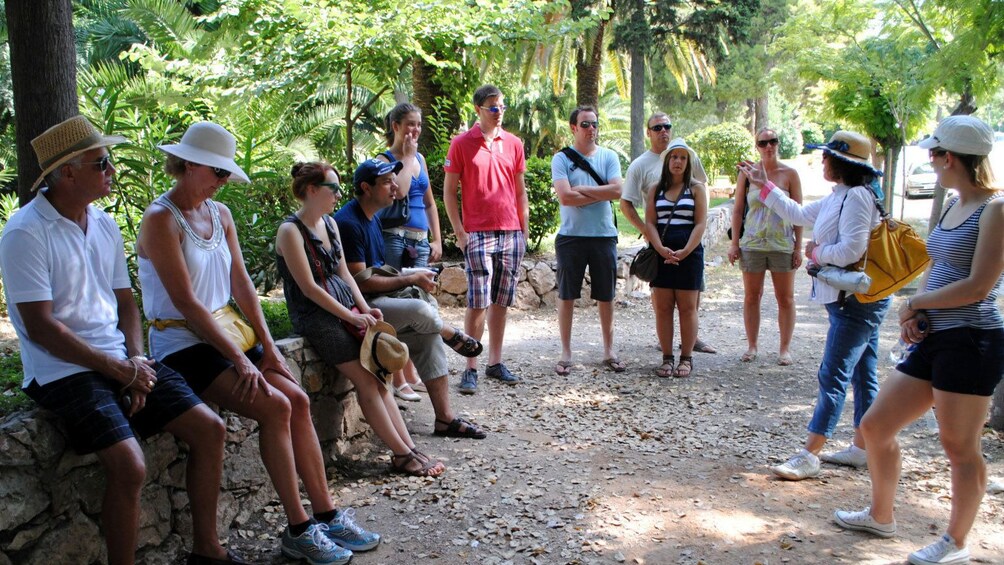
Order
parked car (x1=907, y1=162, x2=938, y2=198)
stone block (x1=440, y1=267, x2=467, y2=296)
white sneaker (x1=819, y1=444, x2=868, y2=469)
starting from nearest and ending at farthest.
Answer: white sneaker (x1=819, y1=444, x2=868, y2=469)
stone block (x1=440, y1=267, x2=467, y2=296)
parked car (x1=907, y1=162, x2=938, y2=198)

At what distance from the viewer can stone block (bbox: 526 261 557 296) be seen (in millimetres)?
9148

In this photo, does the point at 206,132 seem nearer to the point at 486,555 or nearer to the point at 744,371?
the point at 486,555

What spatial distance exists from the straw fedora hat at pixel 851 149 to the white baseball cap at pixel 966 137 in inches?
34.6

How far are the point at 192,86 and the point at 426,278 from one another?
239 inches

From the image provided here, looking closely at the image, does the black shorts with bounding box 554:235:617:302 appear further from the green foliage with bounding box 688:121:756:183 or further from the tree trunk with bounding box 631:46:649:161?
the green foliage with bounding box 688:121:756:183

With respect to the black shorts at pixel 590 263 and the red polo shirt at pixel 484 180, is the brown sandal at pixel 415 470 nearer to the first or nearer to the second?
the red polo shirt at pixel 484 180

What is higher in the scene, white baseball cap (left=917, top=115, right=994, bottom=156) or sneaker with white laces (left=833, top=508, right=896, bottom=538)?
white baseball cap (left=917, top=115, right=994, bottom=156)

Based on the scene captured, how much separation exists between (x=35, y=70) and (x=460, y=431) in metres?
3.10

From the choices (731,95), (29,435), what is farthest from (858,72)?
(731,95)

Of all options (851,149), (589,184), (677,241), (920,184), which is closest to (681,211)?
(677,241)

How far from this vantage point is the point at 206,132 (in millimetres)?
3416

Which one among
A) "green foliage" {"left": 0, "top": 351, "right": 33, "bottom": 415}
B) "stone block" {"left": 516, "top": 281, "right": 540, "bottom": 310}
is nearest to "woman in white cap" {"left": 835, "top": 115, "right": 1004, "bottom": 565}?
"green foliage" {"left": 0, "top": 351, "right": 33, "bottom": 415}

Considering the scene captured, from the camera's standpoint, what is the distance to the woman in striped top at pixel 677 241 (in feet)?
20.5

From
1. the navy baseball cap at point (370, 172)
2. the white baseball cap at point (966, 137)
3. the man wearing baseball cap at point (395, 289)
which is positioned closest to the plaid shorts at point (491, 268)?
the man wearing baseball cap at point (395, 289)
